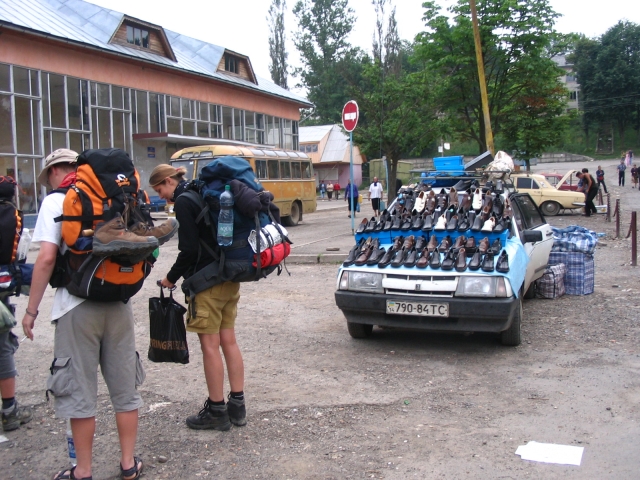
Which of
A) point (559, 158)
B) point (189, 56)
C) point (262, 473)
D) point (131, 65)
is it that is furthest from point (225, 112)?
point (559, 158)

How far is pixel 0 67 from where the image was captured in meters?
20.8

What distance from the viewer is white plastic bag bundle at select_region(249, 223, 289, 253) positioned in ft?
13.1

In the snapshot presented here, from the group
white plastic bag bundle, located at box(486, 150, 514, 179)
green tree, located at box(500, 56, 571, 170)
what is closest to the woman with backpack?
white plastic bag bundle, located at box(486, 150, 514, 179)

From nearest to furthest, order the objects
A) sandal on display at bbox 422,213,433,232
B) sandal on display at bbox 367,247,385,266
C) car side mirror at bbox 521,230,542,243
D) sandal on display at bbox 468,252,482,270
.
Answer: sandal on display at bbox 468,252,482,270 → sandal on display at bbox 367,247,385,266 → car side mirror at bbox 521,230,542,243 → sandal on display at bbox 422,213,433,232

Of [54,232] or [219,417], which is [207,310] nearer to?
[219,417]

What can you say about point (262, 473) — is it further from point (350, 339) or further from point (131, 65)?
point (131, 65)

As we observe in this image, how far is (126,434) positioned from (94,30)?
85.9 feet

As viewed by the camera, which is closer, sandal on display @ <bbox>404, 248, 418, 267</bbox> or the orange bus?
sandal on display @ <bbox>404, 248, 418, 267</bbox>

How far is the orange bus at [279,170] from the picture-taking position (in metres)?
19.3

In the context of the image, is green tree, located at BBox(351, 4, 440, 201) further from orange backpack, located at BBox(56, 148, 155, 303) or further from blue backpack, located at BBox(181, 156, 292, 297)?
orange backpack, located at BBox(56, 148, 155, 303)

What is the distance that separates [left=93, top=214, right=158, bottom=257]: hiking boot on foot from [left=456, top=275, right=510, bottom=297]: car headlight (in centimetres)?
319

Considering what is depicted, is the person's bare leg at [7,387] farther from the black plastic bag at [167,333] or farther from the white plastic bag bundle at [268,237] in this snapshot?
the white plastic bag bundle at [268,237]

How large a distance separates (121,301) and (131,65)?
2570cm

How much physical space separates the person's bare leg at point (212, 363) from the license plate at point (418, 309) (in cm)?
213
